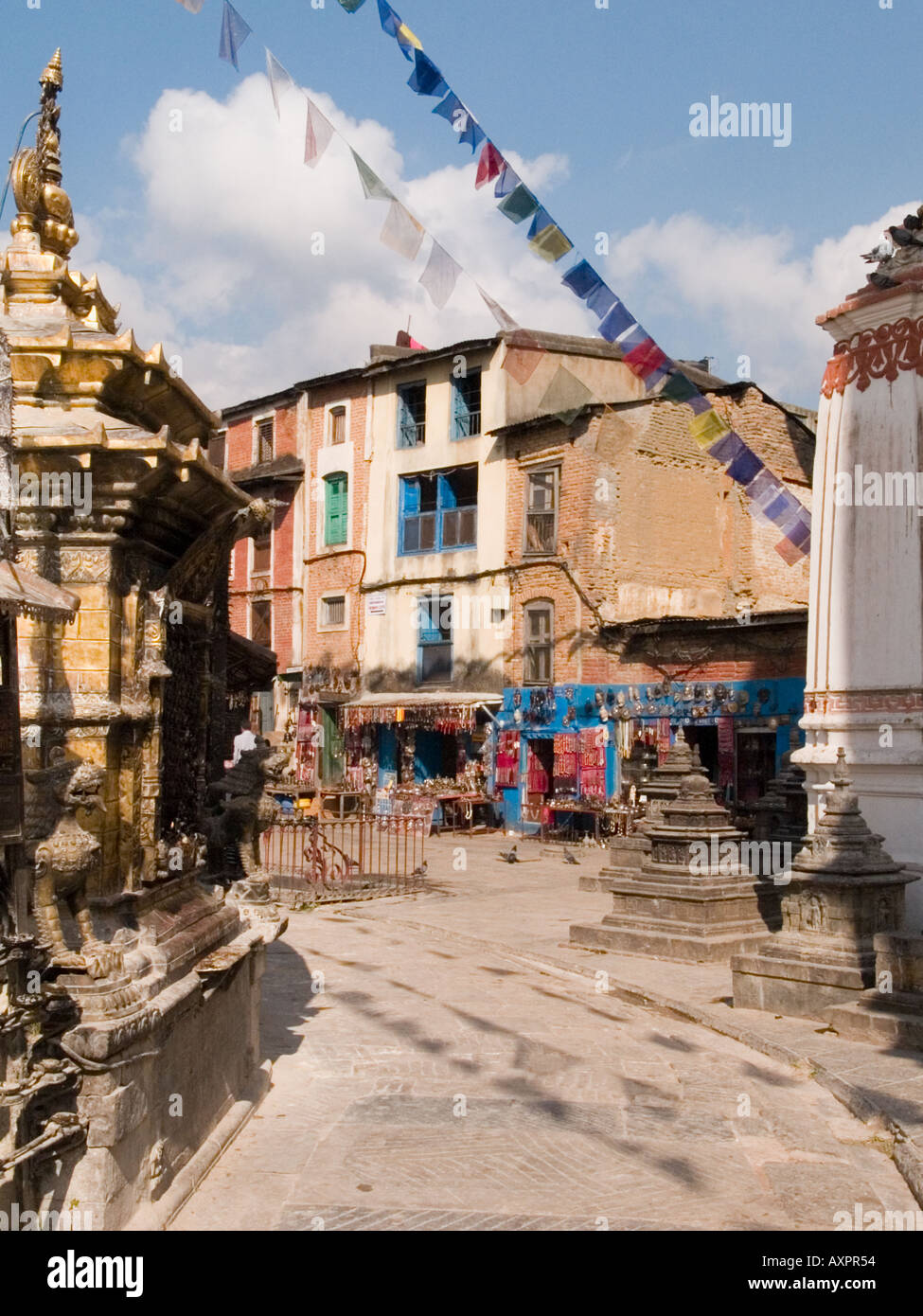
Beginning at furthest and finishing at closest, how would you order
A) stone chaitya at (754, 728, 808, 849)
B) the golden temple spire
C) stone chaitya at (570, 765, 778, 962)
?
1. stone chaitya at (754, 728, 808, 849)
2. stone chaitya at (570, 765, 778, 962)
3. the golden temple spire

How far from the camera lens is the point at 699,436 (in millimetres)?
18562

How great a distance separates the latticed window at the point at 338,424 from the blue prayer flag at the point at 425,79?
2427cm

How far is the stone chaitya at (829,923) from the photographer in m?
10.3

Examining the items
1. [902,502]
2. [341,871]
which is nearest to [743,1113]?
[902,502]

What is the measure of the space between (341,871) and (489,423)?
17.0m

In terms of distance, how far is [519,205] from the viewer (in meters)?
14.8

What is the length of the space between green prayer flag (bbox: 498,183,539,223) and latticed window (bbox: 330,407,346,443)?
889 inches

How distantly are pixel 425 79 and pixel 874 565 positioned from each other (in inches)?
276

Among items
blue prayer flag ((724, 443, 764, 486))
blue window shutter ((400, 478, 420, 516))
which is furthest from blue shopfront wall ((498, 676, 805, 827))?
blue window shutter ((400, 478, 420, 516))

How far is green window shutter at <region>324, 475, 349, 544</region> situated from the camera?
36.9 m

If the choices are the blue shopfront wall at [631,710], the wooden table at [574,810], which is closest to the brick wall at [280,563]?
the blue shopfront wall at [631,710]

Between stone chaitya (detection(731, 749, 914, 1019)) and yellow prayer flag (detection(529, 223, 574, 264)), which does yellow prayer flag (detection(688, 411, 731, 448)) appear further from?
stone chaitya (detection(731, 749, 914, 1019))

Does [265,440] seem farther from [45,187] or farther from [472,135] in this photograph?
[45,187]

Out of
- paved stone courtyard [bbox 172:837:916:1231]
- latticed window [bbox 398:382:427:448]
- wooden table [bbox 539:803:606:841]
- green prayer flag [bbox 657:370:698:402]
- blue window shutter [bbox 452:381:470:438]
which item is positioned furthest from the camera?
latticed window [bbox 398:382:427:448]
